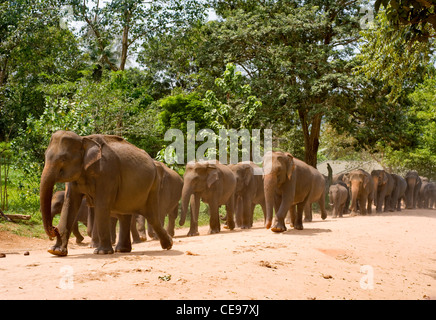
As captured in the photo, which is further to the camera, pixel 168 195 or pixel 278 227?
pixel 168 195

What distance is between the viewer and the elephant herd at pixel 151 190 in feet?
25.3

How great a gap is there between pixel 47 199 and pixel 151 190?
75.7 inches

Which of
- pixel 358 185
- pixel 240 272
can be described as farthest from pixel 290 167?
pixel 358 185

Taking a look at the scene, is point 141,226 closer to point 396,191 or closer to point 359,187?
point 359,187

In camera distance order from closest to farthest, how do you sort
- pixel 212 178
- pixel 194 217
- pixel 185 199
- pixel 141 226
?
pixel 141 226
pixel 185 199
pixel 194 217
pixel 212 178

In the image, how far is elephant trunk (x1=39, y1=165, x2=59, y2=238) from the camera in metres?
7.17

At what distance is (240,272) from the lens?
671 cm

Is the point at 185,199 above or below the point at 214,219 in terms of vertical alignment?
above

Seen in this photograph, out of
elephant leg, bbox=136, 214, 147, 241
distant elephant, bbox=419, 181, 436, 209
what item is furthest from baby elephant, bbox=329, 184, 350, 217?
distant elephant, bbox=419, 181, 436, 209

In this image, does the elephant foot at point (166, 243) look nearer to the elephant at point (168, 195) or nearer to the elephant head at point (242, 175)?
the elephant at point (168, 195)

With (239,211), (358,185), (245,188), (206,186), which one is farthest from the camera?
(358,185)

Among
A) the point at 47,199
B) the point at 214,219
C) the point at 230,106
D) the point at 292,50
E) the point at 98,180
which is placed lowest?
the point at 214,219

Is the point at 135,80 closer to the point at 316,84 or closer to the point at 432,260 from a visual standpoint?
the point at 316,84
